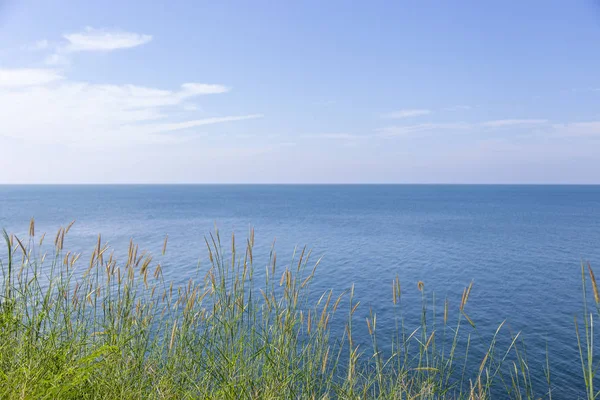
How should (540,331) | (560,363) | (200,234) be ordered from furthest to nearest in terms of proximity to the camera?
Answer: (200,234), (540,331), (560,363)

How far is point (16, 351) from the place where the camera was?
3.60m

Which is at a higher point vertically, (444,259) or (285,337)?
(285,337)

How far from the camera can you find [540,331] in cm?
1748

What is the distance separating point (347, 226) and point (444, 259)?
81.7ft

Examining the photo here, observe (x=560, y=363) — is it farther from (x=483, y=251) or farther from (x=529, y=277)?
(x=483, y=251)

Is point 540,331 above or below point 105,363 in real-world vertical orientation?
below

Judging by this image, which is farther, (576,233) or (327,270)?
(576,233)

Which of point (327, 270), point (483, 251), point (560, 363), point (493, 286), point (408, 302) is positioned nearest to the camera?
point (560, 363)

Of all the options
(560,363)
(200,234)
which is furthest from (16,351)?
(200,234)

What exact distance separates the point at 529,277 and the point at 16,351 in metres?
31.2

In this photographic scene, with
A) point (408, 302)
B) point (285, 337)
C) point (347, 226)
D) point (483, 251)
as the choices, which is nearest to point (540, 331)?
point (408, 302)

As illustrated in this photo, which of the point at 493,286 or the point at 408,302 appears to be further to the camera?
the point at 493,286

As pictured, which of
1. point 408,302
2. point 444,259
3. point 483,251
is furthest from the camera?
point 483,251

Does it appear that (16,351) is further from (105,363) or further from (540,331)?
(540,331)
